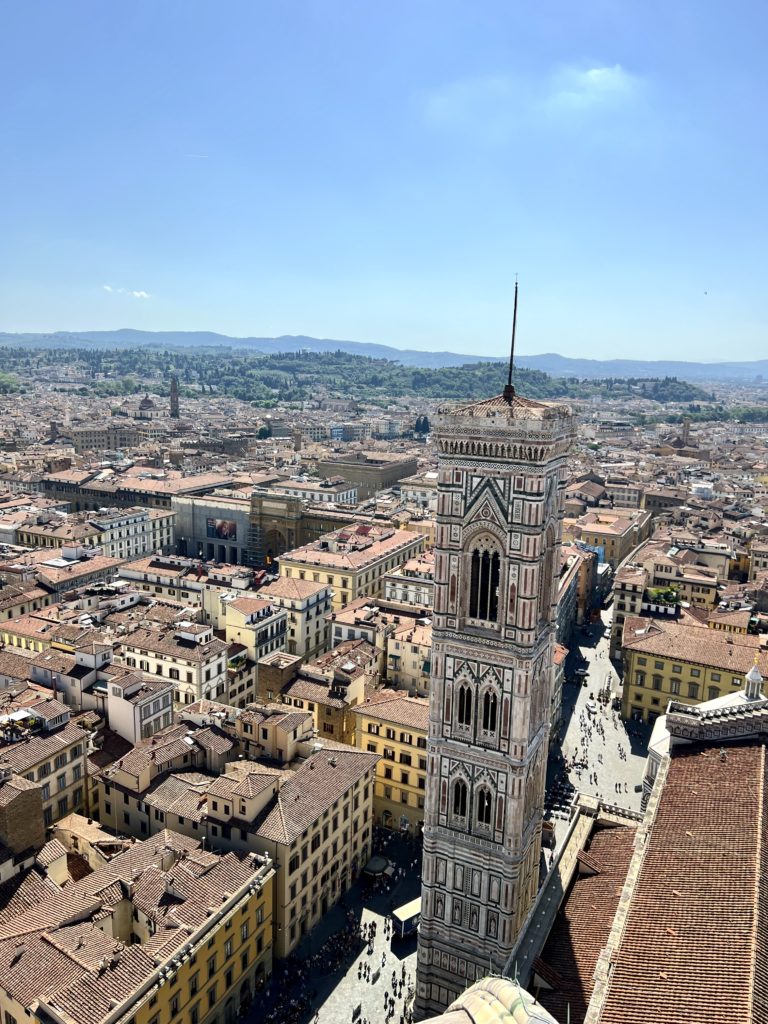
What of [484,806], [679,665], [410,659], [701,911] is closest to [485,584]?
[484,806]

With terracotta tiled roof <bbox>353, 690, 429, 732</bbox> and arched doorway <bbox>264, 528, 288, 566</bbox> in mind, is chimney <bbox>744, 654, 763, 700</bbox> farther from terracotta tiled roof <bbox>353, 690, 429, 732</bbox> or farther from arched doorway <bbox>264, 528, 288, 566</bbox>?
arched doorway <bbox>264, 528, 288, 566</bbox>

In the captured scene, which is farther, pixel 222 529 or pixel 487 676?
pixel 222 529

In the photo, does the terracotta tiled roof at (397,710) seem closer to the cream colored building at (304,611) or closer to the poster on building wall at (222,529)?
the cream colored building at (304,611)

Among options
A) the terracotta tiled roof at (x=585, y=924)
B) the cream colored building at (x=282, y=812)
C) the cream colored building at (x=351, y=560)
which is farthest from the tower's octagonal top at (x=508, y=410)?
the cream colored building at (x=351, y=560)

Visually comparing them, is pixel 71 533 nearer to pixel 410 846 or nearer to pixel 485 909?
pixel 410 846

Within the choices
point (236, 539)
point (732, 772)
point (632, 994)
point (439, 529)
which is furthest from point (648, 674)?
point (236, 539)

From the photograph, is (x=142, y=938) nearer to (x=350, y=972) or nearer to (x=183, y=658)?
(x=350, y=972)
